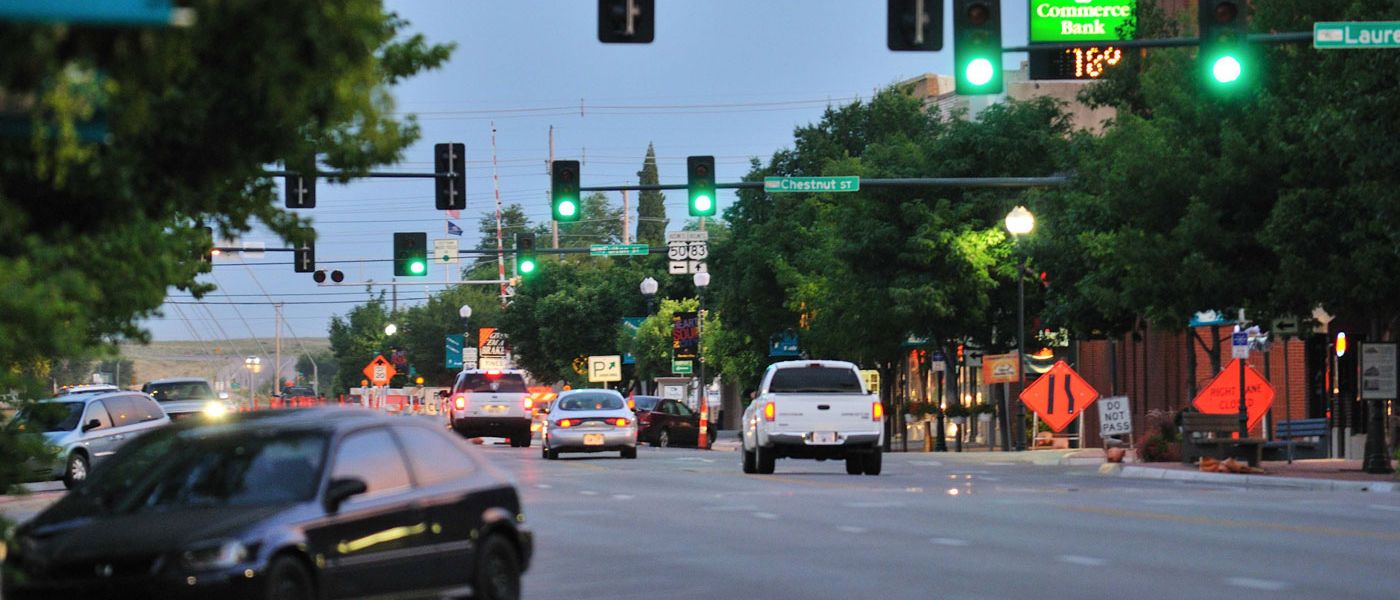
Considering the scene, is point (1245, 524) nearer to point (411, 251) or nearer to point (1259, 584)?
point (1259, 584)

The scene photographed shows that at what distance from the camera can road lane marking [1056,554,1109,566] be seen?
17.1 meters

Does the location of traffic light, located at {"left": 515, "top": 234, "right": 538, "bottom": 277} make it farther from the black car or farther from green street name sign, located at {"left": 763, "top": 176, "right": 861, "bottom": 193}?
the black car

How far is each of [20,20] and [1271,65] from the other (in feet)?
103

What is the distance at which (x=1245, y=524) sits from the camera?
2147 cm

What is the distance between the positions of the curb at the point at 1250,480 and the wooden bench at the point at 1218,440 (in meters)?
1.10

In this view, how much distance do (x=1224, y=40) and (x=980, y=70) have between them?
90.9 inches

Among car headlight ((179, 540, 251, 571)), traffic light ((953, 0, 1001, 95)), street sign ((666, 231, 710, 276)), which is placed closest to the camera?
car headlight ((179, 540, 251, 571))

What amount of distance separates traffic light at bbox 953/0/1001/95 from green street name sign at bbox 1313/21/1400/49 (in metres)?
3.33

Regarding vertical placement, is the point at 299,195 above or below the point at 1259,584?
above

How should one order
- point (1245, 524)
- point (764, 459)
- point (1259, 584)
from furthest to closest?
point (764, 459), point (1245, 524), point (1259, 584)

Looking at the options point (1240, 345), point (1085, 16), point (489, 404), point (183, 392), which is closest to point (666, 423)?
point (489, 404)

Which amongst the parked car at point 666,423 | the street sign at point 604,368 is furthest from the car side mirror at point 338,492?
the street sign at point 604,368

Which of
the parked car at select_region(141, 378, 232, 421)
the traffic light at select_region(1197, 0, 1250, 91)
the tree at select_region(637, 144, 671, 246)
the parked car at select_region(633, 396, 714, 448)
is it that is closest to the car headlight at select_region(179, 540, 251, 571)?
the traffic light at select_region(1197, 0, 1250, 91)

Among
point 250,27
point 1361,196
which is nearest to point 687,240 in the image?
point 1361,196
